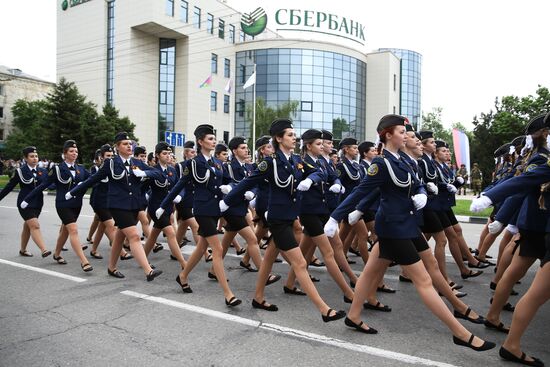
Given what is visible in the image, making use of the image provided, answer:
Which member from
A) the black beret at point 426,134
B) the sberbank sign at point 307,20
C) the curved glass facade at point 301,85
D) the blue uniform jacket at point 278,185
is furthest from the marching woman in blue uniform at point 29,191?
the sberbank sign at point 307,20

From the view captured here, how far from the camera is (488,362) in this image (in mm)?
3637

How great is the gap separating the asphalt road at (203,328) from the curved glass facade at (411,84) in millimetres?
59191

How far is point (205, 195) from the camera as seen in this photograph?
225 inches

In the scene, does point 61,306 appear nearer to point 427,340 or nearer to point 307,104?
point 427,340

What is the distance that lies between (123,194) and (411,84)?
204 feet

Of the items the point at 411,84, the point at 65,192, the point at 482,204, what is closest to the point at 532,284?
the point at 482,204

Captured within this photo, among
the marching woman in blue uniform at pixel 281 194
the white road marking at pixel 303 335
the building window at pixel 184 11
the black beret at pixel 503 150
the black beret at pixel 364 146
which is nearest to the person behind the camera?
the white road marking at pixel 303 335

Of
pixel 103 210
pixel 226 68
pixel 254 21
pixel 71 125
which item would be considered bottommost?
pixel 103 210

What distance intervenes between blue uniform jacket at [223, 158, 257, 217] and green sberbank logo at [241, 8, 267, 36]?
113 feet

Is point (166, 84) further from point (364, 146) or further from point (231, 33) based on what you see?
point (364, 146)

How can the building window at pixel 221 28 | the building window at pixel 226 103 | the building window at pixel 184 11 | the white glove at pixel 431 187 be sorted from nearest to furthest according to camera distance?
the white glove at pixel 431 187 → the building window at pixel 184 11 → the building window at pixel 221 28 → the building window at pixel 226 103

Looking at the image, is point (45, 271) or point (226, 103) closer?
point (45, 271)

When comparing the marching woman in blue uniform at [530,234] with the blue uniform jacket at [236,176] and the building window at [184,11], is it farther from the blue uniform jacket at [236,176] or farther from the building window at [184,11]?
the building window at [184,11]

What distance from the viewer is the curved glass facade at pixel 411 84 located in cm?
6250
